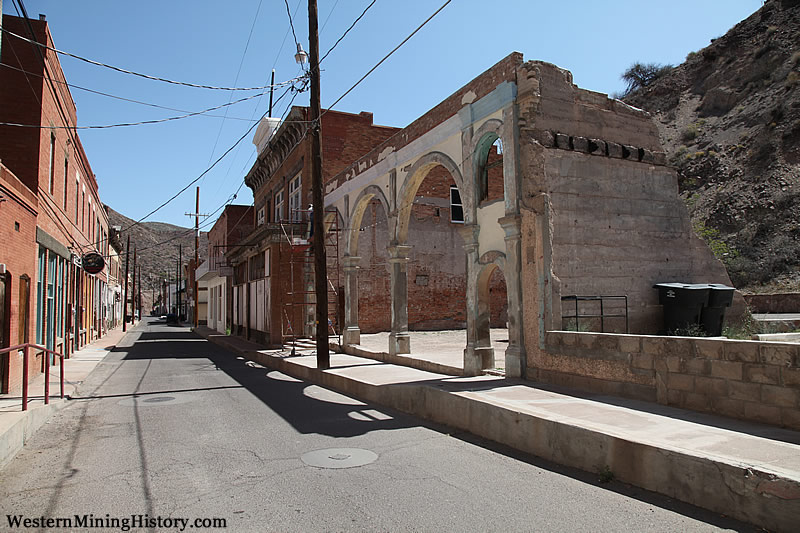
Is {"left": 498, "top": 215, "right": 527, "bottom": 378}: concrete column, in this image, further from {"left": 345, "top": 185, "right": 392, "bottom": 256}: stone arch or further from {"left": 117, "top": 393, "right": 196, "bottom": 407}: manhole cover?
{"left": 345, "top": 185, "right": 392, "bottom": 256}: stone arch

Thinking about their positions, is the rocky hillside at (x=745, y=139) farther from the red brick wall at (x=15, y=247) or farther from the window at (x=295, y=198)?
the red brick wall at (x=15, y=247)

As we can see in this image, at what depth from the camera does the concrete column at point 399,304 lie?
15837mm

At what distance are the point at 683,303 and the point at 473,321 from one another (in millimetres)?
4499

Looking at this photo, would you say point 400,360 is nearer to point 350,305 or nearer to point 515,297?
point 350,305

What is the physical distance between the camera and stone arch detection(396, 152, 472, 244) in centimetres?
1301

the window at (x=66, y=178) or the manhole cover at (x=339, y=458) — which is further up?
the window at (x=66, y=178)

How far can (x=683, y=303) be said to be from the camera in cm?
1145

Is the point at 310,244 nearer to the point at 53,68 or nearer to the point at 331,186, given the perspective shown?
the point at 331,186

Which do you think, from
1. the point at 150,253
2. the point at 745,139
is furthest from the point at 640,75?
the point at 150,253

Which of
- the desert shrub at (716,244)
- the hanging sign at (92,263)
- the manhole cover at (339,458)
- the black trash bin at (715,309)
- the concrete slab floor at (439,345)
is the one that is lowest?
the manhole cover at (339,458)

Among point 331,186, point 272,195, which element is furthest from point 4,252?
point 272,195

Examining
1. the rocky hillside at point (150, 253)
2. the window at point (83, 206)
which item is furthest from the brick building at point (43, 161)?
the rocky hillside at point (150, 253)

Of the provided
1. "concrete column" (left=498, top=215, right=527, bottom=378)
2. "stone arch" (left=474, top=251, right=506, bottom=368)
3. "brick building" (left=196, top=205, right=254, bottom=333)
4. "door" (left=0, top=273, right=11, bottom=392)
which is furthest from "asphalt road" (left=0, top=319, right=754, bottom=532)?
"brick building" (left=196, top=205, right=254, bottom=333)

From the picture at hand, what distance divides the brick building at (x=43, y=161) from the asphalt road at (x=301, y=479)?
481cm
